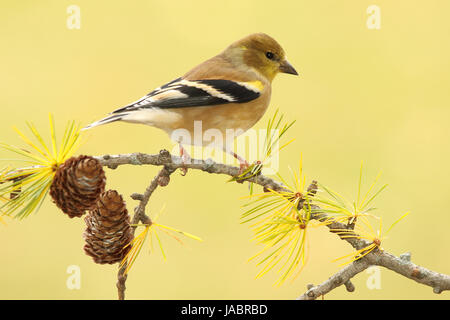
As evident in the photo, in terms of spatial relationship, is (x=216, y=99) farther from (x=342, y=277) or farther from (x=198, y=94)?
(x=342, y=277)

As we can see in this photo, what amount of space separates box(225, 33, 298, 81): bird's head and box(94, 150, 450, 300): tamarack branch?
3.65 ft

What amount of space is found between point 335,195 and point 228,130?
0.79 meters

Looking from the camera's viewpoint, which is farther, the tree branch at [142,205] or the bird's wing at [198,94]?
the bird's wing at [198,94]

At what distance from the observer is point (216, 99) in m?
1.96

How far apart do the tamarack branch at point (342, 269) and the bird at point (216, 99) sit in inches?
15.2

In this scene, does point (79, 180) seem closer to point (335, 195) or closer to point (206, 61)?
point (335, 195)

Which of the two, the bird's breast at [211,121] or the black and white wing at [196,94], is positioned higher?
the black and white wing at [196,94]

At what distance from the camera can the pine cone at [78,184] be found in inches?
43.2

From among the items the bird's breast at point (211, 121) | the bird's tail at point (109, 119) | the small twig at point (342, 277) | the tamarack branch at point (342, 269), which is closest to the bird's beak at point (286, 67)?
the bird's breast at point (211, 121)

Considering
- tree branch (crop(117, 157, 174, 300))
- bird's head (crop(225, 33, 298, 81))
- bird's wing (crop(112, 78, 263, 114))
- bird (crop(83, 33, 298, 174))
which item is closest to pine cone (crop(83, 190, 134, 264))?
tree branch (crop(117, 157, 174, 300))

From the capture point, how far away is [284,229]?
1.27 metres

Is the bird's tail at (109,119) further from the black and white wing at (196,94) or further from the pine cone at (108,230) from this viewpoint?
the pine cone at (108,230)

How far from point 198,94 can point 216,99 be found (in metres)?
0.08

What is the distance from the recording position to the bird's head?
2.30 metres
